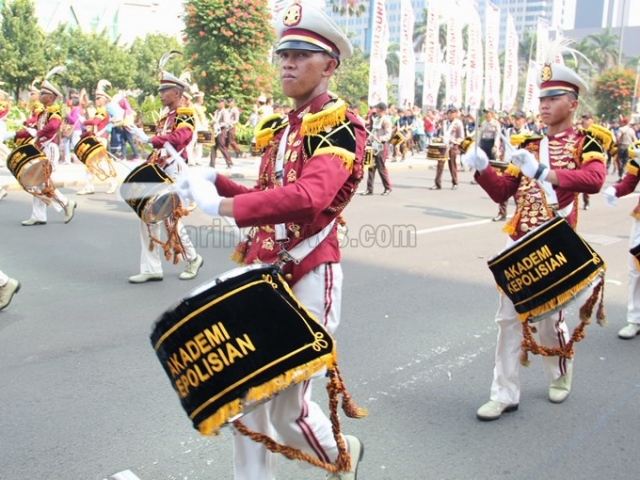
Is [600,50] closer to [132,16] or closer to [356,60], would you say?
[356,60]

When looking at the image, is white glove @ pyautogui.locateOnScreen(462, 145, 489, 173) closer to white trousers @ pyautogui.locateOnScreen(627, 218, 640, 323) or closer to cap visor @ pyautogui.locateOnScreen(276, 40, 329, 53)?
cap visor @ pyautogui.locateOnScreen(276, 40, 329, 53)

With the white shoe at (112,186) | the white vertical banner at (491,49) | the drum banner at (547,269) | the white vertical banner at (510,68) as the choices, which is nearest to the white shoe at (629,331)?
the drum banner at (547,269)

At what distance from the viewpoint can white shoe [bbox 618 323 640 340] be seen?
5.58 meters

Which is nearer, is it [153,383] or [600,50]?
[153,383]

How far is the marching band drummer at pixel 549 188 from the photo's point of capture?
3.93 metres

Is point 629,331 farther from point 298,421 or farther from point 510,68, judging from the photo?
point 510,68

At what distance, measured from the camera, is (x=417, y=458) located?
351 cm

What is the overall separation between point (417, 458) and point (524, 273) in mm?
1158

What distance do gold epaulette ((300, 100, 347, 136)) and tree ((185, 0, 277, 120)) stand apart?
59.2 feet

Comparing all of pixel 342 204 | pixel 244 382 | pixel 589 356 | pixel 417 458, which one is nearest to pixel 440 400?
pixel 417 458

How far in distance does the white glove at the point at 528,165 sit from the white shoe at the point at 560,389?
4.45 ft

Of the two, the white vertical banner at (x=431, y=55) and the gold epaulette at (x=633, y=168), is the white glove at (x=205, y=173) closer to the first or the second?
the gold epaulette at (x=633, y=168)

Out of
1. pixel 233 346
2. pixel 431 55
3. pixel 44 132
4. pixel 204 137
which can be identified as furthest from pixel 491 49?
pixel 233 346

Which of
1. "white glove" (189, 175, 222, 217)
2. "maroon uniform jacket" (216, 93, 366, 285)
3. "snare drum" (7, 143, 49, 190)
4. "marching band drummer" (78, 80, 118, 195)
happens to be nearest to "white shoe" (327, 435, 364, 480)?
"maroon uniform jacket" (216, 93, 366, 285)
